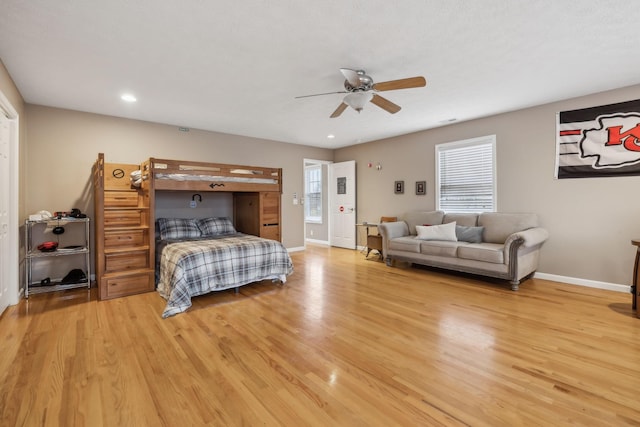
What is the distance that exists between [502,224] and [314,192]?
4909 millimetres

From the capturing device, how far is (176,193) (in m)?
5.23

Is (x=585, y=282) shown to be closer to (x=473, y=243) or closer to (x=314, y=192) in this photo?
(x=473, y=243)

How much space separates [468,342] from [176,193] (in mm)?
4862

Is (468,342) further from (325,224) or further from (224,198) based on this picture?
(325,224)

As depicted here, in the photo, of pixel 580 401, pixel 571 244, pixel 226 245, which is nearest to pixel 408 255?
pixel 571 244

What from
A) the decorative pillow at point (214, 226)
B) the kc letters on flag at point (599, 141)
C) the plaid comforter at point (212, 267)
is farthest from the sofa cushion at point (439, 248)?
the decorative pillow at point (214, 226)

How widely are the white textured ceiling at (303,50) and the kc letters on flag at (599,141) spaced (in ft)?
1.06

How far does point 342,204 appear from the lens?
737cm

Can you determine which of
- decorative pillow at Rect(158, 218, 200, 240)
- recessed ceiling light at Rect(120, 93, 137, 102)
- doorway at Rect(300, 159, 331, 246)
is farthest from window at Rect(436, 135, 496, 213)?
recessed ceiling light at Rect(120, 93, 137, 102)

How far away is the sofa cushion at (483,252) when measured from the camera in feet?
12.9

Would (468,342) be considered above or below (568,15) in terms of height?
below

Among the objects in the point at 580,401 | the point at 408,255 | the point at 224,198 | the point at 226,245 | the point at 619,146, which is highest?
the point at 619,146

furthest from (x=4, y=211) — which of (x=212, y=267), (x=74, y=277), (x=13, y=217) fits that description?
(x=212, y=267)

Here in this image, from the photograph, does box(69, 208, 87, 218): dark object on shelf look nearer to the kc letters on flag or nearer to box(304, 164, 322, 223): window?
box(304, 164, 322, 223): window
